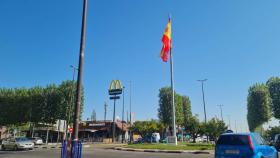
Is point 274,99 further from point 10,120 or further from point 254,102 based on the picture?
point 10,120

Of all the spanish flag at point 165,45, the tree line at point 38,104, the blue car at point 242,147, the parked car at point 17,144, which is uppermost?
the spanish flag at point 165,45

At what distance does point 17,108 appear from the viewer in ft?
181

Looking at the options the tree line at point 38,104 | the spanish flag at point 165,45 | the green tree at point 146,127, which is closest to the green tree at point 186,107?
the green tree at point 146,127

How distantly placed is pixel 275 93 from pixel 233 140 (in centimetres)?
5127

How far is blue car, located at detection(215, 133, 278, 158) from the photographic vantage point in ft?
35.9

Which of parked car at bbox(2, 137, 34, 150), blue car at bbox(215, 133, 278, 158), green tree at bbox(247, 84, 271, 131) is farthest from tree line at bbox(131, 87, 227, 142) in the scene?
blue car at bbox(215, 133, 278, 158)

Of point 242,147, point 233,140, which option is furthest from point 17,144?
point 242,147

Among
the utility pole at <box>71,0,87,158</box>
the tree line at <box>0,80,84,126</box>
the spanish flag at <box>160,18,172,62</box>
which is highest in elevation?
the spanish flag at <box>160,18,172,62</box>

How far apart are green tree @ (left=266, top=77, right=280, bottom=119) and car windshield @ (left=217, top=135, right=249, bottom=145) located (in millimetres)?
48496

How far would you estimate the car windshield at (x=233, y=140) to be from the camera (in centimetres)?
1124

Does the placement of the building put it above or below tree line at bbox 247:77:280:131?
below

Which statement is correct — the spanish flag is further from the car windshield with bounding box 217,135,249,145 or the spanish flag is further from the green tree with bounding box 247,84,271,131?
the green tree with bounding box 247,84,271,131

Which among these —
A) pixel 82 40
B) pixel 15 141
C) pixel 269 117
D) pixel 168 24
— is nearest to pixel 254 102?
pixel 269 117

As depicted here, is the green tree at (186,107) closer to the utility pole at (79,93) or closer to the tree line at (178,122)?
the tree line at (178,122)
